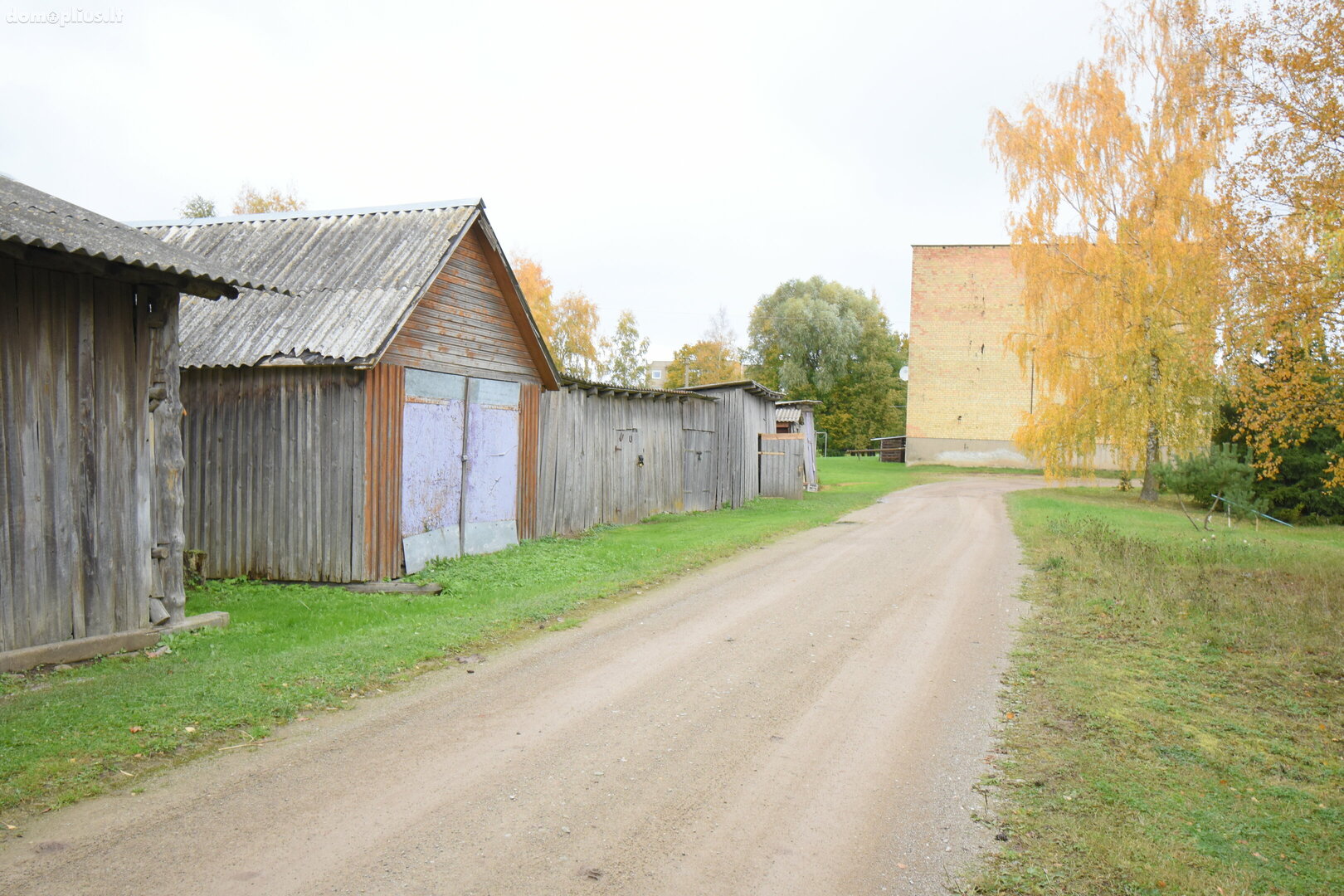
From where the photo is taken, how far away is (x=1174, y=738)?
5777 millimetres

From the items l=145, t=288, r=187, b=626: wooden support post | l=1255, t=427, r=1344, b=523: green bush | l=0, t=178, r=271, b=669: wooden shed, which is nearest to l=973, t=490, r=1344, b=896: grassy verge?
l=0, t=178, r=271, b=669: wooden shed

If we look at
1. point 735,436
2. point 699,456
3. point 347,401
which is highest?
point 347,401

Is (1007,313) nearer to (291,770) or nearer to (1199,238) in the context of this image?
(1199,238)

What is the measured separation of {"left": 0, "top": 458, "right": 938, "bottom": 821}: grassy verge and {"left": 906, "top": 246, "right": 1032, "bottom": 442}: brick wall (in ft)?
108

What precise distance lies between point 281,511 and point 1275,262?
14.0m

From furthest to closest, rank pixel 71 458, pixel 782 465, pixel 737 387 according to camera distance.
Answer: pixel 782 465 < pixel 737 387 < pixel 71 458

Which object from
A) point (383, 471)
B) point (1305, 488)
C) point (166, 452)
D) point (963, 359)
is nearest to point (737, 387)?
point (383, 471)

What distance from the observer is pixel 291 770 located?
15.9 ft

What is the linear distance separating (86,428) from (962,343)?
1686 inches

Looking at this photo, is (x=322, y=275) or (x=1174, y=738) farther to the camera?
(x=322, y=275)

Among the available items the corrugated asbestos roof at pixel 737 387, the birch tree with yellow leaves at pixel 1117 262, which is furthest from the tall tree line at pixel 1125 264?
the corrugated asbestos roof at pixel 737 387

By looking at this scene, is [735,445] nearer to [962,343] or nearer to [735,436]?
[735,436]

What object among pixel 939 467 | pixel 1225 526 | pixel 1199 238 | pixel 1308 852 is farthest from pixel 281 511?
pixel 939 467

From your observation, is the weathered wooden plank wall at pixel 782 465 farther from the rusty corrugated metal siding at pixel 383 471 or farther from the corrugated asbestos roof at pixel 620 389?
the rusty corrugated metal siding at pixel 383 471
